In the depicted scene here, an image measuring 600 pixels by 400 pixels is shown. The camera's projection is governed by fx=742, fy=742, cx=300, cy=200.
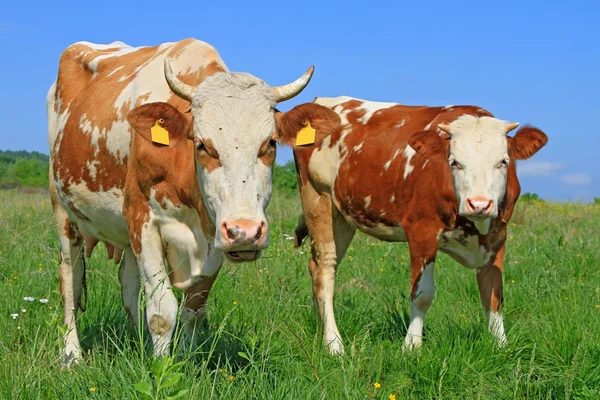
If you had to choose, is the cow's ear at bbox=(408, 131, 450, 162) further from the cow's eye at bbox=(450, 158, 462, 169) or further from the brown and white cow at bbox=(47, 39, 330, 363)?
the brown and white cow at bbox=(47, 39, 330, 363)

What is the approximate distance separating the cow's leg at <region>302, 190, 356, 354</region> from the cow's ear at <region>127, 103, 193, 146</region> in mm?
2845

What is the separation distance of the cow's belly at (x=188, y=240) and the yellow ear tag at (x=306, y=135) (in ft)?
2.64

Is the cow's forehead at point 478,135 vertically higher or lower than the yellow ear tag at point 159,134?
higher

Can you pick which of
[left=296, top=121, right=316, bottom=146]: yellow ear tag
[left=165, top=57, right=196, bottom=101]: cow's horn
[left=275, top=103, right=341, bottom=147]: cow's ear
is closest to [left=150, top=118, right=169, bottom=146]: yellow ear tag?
[left=165, top=57, right=196, bottom=101]: cow's horn

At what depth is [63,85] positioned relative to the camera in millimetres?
6602

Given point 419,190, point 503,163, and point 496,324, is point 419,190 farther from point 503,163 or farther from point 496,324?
point 496,324

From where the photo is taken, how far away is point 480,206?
5.78 m

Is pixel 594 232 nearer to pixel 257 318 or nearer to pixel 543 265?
pixel 543 265

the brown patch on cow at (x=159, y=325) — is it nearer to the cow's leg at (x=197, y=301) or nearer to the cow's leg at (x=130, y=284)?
the cow's leg at (x=197, y=301)

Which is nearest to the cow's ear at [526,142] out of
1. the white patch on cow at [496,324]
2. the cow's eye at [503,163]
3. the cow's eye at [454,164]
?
the cow's eye at [503,163]

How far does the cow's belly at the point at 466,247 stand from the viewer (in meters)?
6.38

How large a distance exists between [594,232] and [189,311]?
30.0ft

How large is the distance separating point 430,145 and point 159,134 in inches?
114

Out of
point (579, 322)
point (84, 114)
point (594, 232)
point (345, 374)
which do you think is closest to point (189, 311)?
point (345, 374)
